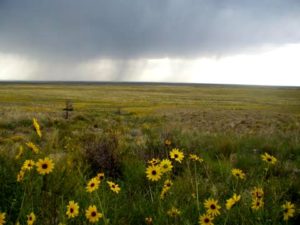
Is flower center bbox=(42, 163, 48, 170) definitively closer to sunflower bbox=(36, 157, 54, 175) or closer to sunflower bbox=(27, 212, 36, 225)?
sunflower bbox=(36, 157, 54, 175)

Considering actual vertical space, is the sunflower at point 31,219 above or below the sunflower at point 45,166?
below

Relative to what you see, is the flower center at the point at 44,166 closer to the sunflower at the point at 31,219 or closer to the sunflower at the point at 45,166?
the sunflower at the point at 45,166

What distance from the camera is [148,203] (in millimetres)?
3643

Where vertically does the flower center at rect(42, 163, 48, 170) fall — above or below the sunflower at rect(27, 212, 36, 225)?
above

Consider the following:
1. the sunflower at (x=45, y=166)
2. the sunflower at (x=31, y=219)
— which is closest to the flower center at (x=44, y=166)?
the sunflower at (x=45, y=166)

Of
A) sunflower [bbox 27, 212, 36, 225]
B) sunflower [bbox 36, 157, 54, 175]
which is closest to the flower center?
sunflower [bbox 36, 157, 54, 175]

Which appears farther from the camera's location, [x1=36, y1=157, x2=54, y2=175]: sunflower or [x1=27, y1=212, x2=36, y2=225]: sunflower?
[x1=36, y1=157, x2=54, y2=175]: sunflower

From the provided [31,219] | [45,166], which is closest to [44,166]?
[45,166]

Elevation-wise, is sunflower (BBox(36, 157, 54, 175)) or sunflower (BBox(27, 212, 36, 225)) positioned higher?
sunflower (BBox(36, 157, 54, 175))

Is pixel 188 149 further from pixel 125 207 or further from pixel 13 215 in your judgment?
pixel 13 215

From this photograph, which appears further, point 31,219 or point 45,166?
point 45,166

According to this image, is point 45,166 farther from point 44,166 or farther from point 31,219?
point 31,219

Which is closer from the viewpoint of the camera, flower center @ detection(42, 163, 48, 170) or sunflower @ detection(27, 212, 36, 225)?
sunflower @ detection(27, 212, 36, 225)

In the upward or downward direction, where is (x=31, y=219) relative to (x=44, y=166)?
downward
